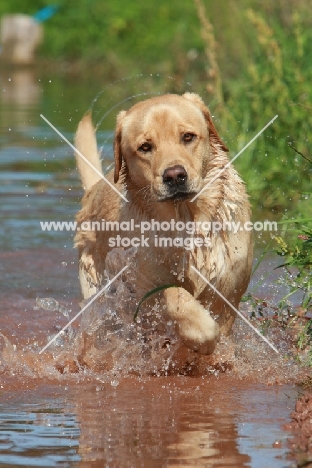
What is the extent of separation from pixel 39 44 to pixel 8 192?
18.2 metres

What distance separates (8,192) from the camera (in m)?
11.5

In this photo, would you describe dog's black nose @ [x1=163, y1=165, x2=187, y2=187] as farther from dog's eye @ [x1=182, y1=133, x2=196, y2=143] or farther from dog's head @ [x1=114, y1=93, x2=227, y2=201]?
dog's eye @ [x1=182, y1=133, x2=196, y2=143]

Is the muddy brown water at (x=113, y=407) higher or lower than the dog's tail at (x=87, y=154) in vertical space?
lower

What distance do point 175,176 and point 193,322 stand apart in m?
0.84

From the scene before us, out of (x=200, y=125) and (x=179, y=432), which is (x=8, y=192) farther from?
(x=179, y=432)

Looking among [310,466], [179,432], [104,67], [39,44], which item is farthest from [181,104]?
[39,44]

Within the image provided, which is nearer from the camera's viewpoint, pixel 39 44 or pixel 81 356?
pixel 81 356

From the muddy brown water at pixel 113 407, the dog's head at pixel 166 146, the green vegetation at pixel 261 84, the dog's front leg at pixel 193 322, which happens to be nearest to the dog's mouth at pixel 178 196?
the dog's head at pixel 166 146

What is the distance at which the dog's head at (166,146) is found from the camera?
5.25m

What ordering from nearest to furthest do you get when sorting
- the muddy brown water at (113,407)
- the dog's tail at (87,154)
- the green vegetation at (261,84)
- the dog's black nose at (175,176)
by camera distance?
the muddy brown water at (113,407)
the dog's black nose at (175,176)
the dog's tail at (87,154)
the green vegetation at (261,84)

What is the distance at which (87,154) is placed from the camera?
7.07 metres

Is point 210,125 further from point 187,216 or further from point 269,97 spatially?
point 269,97

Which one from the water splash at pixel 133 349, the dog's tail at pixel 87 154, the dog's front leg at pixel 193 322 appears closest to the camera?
the dog's front leg at pixel 193 322

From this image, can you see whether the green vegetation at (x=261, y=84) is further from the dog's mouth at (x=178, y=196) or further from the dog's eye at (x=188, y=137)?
the dog's mouth at (x=178, y=196)
